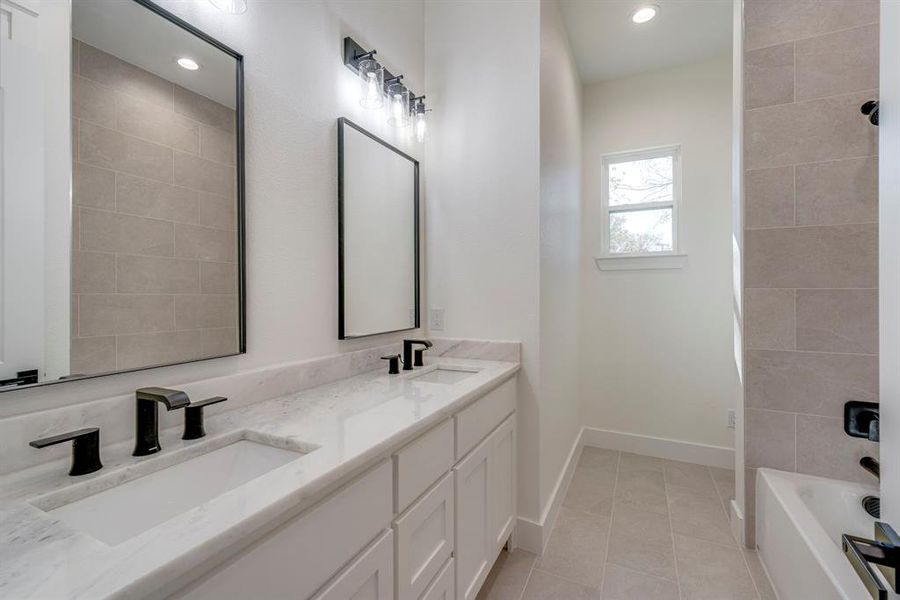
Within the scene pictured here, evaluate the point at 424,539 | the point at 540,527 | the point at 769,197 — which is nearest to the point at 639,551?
the point at 540,527

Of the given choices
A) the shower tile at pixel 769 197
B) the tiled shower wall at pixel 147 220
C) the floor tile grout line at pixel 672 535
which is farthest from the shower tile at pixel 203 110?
the floor tile grout line at pixel 672 535

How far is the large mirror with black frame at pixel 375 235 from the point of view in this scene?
1576 mm

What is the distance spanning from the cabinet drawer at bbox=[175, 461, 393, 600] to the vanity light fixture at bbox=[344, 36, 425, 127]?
4.99ft

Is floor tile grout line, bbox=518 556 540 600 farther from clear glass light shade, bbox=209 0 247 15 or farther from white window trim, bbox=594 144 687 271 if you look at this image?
clear glass light shade, bbox=209 0 247 15

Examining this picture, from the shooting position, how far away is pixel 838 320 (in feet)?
5.44

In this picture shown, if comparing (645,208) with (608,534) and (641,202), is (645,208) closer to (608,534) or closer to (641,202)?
(641,202)

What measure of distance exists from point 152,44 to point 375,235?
95cm

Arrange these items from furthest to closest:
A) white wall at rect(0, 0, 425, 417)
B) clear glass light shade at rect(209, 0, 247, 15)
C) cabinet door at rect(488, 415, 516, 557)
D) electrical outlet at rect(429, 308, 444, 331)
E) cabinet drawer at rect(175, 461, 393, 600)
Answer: electrical outlet at rect(429, 308, 444, 331) < cabinet door at rect(488, 415, 516, 557) < white wall at rect(0, 0, 425, 417) < clear glass light shade at rect(209, 0, 247, 15) < cabinet drawer at rect(175, 461, 393, 600)

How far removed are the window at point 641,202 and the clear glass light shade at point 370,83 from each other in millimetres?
2074

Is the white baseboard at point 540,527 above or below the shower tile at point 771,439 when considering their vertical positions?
below

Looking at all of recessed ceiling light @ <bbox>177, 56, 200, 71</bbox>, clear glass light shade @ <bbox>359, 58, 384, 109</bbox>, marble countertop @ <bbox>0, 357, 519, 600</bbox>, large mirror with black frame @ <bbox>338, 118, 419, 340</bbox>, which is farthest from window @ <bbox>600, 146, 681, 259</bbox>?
recessed ceiling light @ <bbox>177, 56, 200, 71</bbox>

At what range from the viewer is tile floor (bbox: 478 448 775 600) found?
161cm

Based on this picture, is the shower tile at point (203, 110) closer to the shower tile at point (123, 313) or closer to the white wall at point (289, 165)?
the white wall at point (289, 165)

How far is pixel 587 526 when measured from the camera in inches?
80.7
